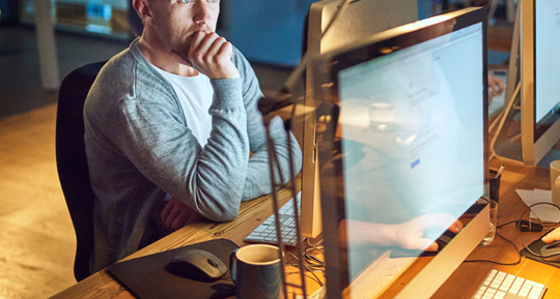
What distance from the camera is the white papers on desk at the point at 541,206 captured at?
1.01 meters

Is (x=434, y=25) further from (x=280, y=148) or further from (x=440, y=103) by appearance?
(x=280, y=148)

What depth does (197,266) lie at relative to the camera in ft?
2.63

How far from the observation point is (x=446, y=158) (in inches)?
25.5

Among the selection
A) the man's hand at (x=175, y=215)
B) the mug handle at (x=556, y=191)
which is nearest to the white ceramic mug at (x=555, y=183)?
the mug handle at (x=556, y=191)

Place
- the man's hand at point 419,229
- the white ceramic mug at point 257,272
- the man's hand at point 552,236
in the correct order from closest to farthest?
the man's hand at point 419,229 → the white ceramic mug at point 257,272 → the man's hand at point 552,236

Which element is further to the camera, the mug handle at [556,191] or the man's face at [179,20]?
the man's face at [179,20]

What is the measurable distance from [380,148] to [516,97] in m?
1.15

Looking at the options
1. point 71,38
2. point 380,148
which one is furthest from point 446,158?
point 71,38

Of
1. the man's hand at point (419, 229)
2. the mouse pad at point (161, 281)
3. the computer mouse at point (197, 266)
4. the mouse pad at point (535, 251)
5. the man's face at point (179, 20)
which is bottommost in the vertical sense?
the mouse pad at point (535, 251)

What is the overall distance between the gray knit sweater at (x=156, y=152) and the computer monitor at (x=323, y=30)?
1.15 ft

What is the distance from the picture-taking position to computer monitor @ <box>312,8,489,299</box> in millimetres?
458

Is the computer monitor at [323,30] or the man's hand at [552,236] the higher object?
the computer monitor at [323,30]

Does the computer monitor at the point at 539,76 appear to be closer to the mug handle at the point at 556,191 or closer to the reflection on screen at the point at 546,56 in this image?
the reflection on screen at the point at 546,56

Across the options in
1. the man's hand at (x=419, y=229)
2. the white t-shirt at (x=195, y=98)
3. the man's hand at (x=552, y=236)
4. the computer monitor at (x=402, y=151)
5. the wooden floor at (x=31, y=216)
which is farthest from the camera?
the wooden floor at (x=31, y=216)
